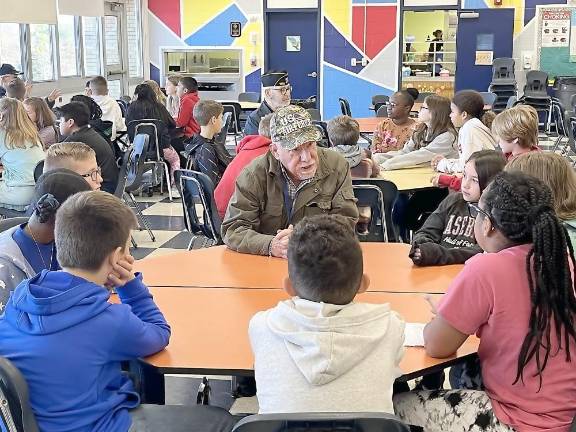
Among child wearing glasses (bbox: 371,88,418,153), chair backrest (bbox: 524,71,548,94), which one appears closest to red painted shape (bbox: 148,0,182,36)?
chair backrest (bbox: 524,71,548,94)

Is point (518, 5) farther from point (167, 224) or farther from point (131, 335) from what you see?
point (131, 335)

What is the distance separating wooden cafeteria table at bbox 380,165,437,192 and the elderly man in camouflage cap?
1302mm

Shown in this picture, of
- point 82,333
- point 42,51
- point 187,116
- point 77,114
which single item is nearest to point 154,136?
point 187,116

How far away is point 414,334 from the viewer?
2150mm

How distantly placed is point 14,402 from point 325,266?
0.83 metres

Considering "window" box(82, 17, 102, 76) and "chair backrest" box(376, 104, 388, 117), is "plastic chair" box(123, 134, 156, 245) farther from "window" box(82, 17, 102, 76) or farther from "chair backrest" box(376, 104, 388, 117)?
"window" box(82, 17, 102, 76)

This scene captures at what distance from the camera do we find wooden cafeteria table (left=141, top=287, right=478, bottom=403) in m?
1.98

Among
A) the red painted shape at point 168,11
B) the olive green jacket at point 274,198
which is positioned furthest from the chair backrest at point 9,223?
the red painted shape at point 168,11

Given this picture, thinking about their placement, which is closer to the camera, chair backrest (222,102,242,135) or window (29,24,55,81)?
chair backrest (222,102,242,135)

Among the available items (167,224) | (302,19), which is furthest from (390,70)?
(167,224)

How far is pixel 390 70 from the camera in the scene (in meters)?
13.1

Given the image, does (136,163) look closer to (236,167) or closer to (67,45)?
(236,167)

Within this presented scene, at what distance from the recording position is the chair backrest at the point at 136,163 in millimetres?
6094

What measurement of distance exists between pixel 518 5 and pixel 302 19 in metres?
3.87
